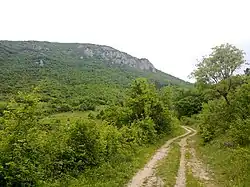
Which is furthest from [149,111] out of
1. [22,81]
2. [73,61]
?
[73,61]

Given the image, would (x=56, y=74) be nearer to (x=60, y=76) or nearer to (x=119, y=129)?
(x=60, y=76)

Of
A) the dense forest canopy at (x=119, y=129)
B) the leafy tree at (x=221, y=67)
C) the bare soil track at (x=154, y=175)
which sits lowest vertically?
the bare soil track at (x=154, y=175)

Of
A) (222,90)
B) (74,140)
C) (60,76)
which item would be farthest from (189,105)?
(74,140)

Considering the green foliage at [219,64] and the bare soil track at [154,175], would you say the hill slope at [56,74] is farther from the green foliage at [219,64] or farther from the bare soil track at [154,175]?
the bare soil track at [154,175]

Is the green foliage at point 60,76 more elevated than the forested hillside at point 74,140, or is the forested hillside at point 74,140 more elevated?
the green foliage at point 60,76

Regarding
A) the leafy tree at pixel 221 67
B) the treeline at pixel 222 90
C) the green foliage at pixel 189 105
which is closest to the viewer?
the treeline at pixel 222 90

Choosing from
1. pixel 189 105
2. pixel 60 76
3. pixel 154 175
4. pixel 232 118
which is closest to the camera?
pixel 154 175

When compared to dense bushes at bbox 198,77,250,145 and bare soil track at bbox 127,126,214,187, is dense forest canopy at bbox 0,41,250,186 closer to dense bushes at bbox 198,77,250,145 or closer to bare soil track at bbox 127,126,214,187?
dense bushes at bbox 198,77,250,145

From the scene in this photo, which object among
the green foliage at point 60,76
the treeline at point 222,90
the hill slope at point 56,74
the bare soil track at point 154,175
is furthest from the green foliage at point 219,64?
the hill slope at point 56,74

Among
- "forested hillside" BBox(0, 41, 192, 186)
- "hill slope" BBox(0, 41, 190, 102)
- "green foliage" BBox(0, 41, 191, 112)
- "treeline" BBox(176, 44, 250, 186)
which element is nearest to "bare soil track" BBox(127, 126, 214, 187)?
"forested hillside" BBox(0, 41, 192, 186)

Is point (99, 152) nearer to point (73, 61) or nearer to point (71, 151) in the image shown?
point (71, 151)

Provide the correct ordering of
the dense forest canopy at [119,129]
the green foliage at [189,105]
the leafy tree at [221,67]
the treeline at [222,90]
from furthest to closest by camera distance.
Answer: the green foliage at [189,105] < the leafy tree at [221,67] < the treeline at [222,90] < the dense forest canopy at [119,129]

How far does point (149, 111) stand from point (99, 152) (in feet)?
69.0

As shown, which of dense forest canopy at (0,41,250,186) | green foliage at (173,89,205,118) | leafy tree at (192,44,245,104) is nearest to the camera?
dense forest canopy at (0,41,250,186)
